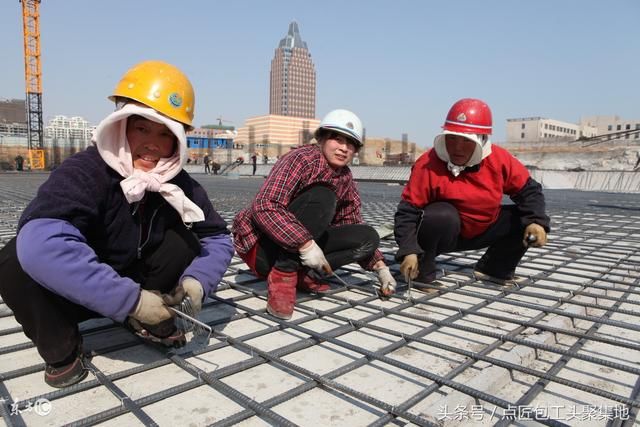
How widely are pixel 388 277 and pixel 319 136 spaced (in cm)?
84

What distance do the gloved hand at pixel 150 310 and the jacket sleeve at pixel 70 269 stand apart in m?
0.03

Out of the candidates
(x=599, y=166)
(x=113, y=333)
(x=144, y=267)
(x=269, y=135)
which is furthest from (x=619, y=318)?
(x=269, y=135)

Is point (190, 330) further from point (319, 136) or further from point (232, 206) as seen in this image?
point (232, 206)

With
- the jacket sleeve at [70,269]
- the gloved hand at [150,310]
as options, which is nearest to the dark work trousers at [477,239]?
the gloved hand at [150,310]

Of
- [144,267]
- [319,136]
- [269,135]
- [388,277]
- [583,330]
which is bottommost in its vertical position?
[583,330]

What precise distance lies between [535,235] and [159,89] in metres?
2.11

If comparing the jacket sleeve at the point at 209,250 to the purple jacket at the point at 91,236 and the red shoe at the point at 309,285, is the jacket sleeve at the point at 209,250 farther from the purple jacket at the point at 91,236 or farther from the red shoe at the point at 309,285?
the red shoe at the point at 309,285

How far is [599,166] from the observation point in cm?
2180

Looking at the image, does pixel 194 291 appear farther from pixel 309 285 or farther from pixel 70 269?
pixel 309 285

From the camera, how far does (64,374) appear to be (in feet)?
4.58

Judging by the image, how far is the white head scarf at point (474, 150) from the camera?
235cm

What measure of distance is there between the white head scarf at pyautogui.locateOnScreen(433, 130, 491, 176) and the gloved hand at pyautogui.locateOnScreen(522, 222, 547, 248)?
1.65ft

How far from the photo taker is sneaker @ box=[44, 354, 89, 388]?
1.39 m

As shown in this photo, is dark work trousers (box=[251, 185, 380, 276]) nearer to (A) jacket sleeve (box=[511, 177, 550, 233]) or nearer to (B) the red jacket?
(B) the red jacket
